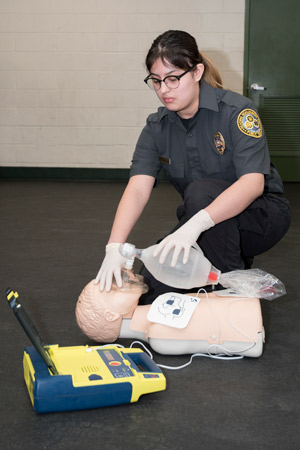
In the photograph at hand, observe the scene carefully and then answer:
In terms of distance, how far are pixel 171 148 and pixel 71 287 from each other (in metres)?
0.69

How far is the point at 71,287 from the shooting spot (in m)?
2.20

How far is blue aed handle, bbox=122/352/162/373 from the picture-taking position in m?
1.34

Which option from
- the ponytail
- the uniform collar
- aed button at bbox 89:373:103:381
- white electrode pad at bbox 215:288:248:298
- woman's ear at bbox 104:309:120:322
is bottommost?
woman's ear at bbox 104:309:120:322

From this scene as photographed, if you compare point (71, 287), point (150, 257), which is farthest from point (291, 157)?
point (150, 257)

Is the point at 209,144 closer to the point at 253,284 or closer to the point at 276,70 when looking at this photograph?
the point at 253,284

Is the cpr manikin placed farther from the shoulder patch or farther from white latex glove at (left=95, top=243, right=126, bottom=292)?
the shoulder patch

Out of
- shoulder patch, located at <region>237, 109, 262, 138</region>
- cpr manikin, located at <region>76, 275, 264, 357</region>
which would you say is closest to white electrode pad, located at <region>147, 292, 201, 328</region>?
cpr manikin, located at <region>76, 275, 264, 357</region>

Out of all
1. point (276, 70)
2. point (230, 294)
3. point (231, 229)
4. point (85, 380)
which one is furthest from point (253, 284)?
point (276, 70)

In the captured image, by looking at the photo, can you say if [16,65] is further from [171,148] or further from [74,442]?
[74,442]

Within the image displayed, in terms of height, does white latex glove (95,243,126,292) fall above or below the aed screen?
above

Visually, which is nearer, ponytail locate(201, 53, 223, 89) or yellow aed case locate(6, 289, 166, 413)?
yellow aed case locate(6, 289, 166, 413)

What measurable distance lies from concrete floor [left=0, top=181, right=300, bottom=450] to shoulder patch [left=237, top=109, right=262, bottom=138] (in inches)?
23.7

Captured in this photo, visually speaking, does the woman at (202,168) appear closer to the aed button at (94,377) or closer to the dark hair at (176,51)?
the dark hair at (176,51)

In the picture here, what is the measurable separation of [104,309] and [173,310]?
7.5 inches
